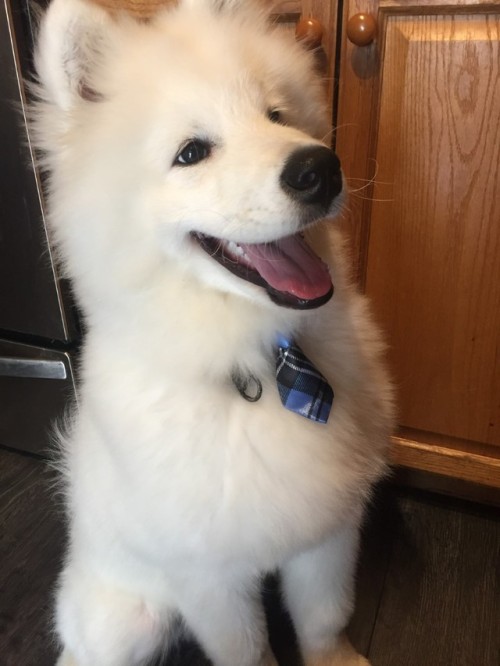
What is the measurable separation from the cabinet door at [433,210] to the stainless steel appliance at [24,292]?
28.7 inches

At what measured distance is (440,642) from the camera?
4.59 ft

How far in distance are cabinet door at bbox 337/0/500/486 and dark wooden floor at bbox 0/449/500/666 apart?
0.57ft

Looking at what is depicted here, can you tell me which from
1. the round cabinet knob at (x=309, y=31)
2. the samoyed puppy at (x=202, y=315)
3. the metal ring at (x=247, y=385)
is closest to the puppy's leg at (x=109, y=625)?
the samoyed puppy at (x=202, y=315)

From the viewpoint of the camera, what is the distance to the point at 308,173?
31.9 inches

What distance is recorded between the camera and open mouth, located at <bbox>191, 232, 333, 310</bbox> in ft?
2.97

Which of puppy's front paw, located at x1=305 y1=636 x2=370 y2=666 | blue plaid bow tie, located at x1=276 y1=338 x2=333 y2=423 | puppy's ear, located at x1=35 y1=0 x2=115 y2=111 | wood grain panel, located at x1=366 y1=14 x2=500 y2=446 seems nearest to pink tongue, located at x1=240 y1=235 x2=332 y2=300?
blue plaid bow tie, located at x1=276 y1=338 x2=333 y2=423

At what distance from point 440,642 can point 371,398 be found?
0.66 m

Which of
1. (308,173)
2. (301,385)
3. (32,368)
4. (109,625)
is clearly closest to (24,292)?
(32,368)

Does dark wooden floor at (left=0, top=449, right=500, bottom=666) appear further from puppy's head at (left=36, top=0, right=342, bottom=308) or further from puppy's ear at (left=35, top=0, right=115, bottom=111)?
puppy's ear at (left=35, top=0, right=115, bottom=111)

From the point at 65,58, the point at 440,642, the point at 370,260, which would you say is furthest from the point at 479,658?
the point at 65,58

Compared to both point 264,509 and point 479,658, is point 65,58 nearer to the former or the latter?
point 264,509

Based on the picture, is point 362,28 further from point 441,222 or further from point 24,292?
point 24,292

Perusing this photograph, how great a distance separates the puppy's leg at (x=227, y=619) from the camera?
42.6 inches

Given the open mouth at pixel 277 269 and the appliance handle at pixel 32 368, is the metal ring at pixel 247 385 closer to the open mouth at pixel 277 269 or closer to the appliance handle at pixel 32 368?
the open mouth at pixel 277 269
